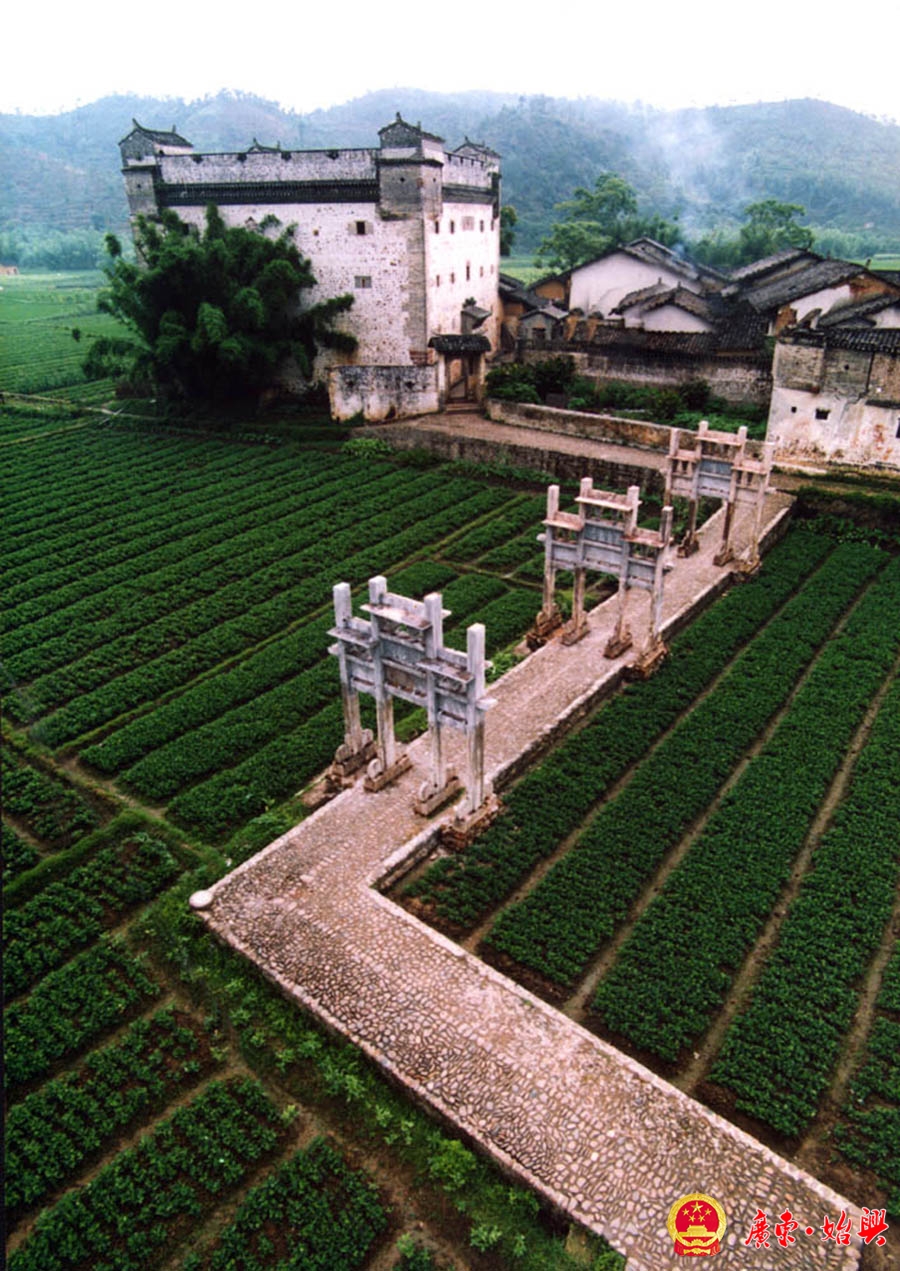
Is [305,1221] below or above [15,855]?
below

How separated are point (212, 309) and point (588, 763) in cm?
2465

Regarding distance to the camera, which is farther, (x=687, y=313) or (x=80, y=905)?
(x=687, y=313)

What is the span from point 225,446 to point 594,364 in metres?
15.6

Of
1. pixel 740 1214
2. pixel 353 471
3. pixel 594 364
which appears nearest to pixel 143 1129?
pixel 740 1214

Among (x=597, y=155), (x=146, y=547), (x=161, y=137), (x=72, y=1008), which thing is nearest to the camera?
(x=72, y=1008)

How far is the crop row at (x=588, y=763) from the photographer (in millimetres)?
12977

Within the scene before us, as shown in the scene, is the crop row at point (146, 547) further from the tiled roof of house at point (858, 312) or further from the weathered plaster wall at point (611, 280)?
the weathered plaster wall at point (611, 280)

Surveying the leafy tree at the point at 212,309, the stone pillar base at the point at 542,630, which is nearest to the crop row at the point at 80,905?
the stone pillar base at the point at 542,630

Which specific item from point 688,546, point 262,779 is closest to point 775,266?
point 688,546

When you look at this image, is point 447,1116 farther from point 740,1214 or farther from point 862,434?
point 862,434

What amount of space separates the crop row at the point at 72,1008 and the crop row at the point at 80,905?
12.2 inches

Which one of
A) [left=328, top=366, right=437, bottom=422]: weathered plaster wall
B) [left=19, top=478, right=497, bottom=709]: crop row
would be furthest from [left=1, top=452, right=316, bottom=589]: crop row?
[left=328, top=366, right=437, bottom=422]: weathered plaster wall

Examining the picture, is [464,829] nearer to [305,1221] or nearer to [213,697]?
[305,1221]

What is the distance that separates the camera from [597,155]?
5300 inches
